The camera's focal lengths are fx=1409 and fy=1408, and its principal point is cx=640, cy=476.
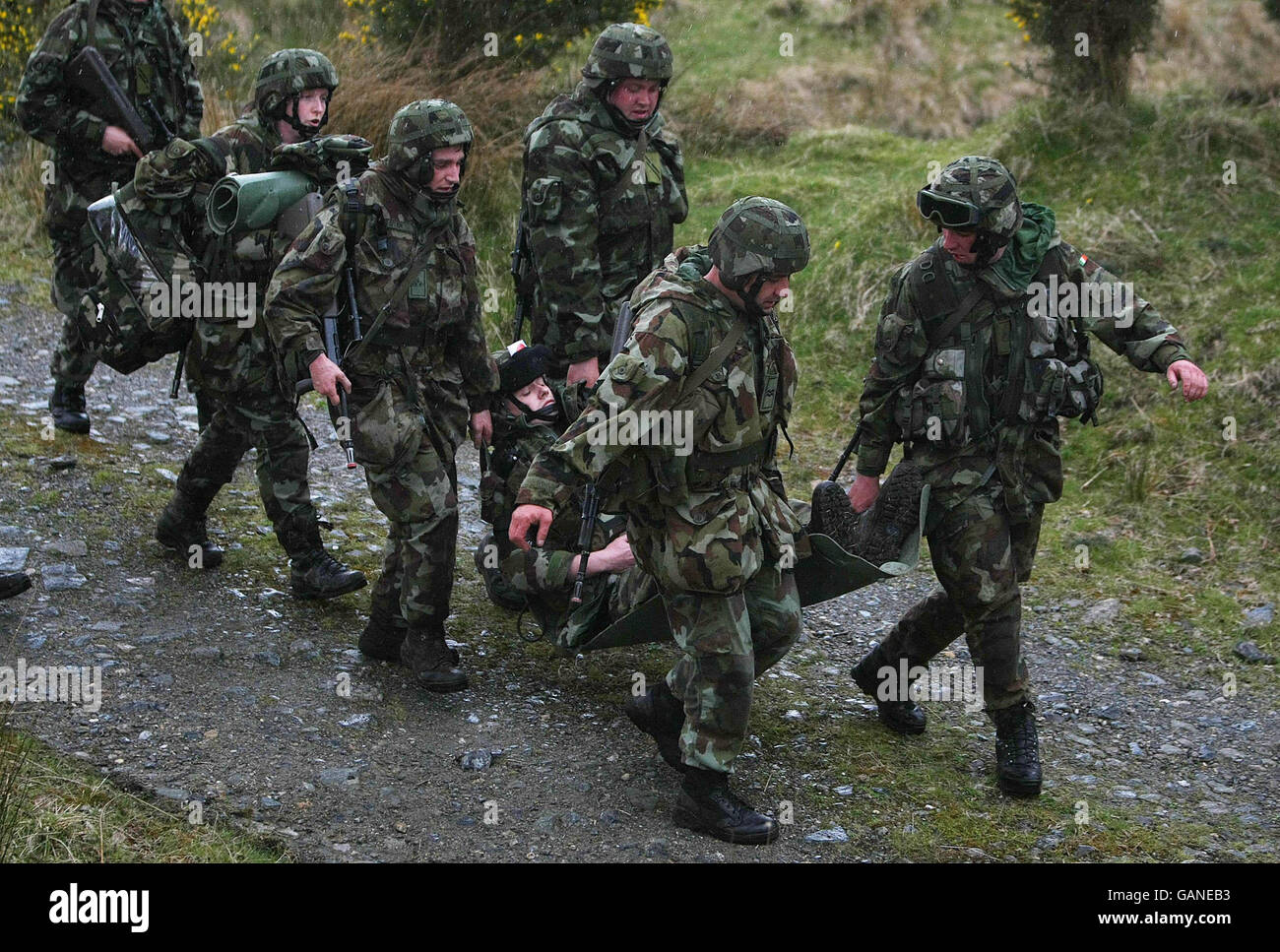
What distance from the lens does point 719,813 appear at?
171 inches

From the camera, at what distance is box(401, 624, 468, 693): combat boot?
5.19 meters

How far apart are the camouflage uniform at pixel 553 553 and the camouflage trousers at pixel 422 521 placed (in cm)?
27

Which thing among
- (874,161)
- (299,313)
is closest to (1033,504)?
(299,313)

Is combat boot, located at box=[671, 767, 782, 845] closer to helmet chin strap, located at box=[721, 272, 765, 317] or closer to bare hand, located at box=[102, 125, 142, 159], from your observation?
helmet chin strap, located at box=[721, 272, 765, 317]

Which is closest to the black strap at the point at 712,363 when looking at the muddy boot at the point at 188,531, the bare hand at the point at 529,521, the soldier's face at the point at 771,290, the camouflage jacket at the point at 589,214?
the soldier's face at the point at 771,290

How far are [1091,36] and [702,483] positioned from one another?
6.84 metres

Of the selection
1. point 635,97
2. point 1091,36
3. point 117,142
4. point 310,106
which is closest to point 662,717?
point 635,97

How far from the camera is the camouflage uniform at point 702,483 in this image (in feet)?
13.4

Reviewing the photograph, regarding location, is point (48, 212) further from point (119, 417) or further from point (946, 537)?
point (946, 537)

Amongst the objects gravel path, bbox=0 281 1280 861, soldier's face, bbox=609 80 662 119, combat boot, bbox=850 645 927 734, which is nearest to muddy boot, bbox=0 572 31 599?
gravel path, bbox=0 281 1280 861

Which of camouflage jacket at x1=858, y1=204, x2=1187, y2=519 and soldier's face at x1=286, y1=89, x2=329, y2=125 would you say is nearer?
camouflage jacket at x1=858, y1=204, x2=1187, y2=519

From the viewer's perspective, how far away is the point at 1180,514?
721 cm

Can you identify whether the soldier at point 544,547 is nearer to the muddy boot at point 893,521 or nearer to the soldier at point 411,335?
the soldier at point 411,335

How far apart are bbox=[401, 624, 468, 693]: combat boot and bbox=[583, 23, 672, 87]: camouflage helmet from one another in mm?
2319
